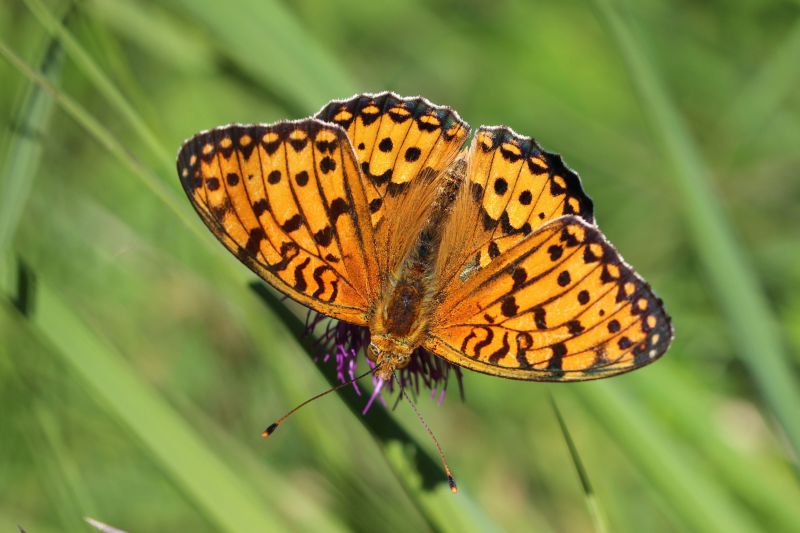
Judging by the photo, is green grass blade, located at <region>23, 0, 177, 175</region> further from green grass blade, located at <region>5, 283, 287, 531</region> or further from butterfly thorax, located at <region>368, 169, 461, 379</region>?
butterfly thorax, located at <region>368, 169, 461, 379</region>

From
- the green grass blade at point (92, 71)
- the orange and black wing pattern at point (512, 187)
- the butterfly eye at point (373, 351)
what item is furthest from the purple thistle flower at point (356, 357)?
the green grass blade at point (92, 71)

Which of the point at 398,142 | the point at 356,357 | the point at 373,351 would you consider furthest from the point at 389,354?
the point at 398,142

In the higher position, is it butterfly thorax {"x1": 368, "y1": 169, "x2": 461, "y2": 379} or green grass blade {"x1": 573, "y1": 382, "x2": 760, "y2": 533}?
butterfly thorax {"x1": 368, "y1": 169, "x2": 461, "y2": 379}

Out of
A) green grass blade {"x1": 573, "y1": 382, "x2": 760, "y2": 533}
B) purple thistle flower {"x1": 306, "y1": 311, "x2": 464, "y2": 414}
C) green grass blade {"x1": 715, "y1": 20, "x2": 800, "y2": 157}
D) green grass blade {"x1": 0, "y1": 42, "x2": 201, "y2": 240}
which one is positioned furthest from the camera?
green grass blade {"x1": 715, "y1": 20, "x2": 800, "y2": 157}

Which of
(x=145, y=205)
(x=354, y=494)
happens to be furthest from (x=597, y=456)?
(x=145, y=205)

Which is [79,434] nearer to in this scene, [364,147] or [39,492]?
[39,492]

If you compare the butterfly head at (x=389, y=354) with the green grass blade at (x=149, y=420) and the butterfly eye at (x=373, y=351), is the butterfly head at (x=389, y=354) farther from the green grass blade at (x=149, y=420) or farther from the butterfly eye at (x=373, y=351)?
the green grass blade at (x=149, y=420)

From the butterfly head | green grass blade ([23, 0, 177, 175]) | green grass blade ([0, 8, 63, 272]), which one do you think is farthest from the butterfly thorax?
green grass blade ([0, 8, 63, 272])
